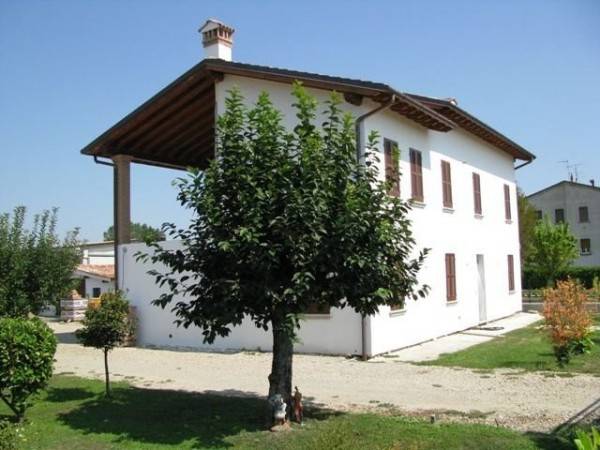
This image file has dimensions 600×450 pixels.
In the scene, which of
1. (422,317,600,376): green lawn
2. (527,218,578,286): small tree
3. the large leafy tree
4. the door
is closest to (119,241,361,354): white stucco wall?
(422,317,600,376): green lawn

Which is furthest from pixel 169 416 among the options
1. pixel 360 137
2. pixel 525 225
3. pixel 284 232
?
pixel 525 225

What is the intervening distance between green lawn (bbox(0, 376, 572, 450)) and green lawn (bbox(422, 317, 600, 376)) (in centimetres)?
497

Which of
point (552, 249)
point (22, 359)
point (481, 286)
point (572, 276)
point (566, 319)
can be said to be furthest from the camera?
point (572, 276)

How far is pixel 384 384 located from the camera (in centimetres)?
1084

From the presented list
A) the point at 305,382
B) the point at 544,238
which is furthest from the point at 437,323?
the point at 544,238

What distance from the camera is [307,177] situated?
7691 millimetres

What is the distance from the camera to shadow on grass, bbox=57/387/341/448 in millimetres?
7629

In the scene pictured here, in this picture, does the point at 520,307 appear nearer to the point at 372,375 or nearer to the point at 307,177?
the point at 372,375

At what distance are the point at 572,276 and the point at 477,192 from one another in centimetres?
1816

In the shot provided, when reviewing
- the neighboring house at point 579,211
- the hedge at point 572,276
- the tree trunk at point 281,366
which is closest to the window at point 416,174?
the tree trunk at point 281,366

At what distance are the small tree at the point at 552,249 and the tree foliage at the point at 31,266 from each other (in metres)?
24.3

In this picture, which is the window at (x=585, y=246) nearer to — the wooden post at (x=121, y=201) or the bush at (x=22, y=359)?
Answer: the wooden post at (x=121, y=201)

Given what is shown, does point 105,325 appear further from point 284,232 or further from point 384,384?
point 384,384

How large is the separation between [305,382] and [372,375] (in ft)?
4.69
